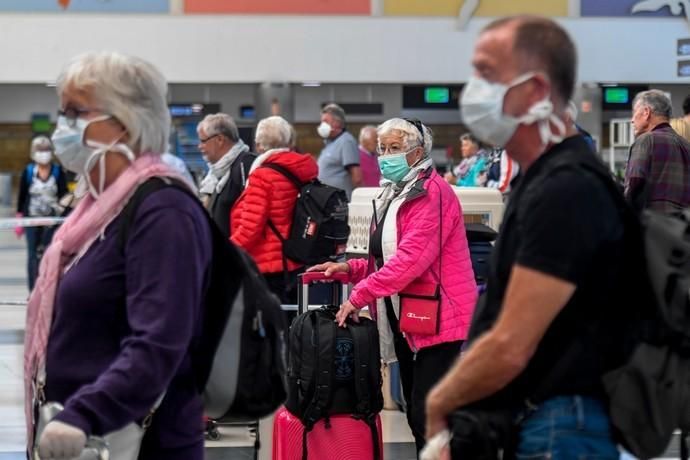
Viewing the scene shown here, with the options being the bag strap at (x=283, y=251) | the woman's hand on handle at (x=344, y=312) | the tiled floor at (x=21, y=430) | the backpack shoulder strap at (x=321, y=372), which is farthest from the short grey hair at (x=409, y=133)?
the bag strap at (x=283, y=251)

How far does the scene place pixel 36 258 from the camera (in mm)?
13875

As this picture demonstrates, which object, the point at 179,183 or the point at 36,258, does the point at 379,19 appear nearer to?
the point at 36,258

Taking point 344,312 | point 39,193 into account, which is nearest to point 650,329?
point 344,312

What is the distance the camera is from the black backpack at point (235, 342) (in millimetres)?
2828

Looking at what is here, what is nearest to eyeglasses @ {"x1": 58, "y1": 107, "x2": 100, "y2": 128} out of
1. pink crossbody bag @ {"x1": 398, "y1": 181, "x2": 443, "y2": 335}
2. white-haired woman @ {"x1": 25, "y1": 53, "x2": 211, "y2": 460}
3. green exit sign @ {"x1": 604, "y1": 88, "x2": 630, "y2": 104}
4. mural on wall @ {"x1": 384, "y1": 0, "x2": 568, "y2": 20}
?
white-haired woman @ {"x1": 25, "y1": 53, "x2": 211, "y2": 460}

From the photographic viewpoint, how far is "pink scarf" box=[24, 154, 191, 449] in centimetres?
274

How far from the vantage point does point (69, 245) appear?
110 inches

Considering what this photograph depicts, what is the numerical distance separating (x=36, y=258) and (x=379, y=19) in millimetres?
8880

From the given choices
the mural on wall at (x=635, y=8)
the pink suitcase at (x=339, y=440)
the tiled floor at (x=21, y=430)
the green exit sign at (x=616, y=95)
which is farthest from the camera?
the green exit sign at (x=616, y=95)

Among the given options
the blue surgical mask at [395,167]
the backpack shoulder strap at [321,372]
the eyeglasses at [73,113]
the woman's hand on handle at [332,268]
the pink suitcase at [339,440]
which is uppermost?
the eyeglasses at [73,113]

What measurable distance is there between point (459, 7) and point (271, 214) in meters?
14.1

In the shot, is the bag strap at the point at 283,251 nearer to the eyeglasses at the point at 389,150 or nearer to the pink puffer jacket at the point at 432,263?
the eyeglasses at the point at 389,150

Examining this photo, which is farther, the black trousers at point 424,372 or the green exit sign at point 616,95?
the green exit sign at point 616,95

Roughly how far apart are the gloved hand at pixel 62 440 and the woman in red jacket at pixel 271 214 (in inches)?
180
